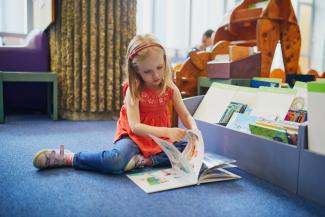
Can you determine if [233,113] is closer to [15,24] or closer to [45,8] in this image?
[45,8]

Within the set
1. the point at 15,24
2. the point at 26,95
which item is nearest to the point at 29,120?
the point at 26,95

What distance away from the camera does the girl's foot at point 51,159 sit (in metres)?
1.11

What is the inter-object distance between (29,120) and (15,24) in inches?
45.0

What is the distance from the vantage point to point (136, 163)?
3.76 ft

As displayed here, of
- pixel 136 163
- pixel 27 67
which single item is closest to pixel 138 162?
pixel 136 163

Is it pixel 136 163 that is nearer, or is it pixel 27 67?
pixel 136 163

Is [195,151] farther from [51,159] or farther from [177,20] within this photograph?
[177,20]

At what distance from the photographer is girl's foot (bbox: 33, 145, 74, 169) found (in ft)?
3.65

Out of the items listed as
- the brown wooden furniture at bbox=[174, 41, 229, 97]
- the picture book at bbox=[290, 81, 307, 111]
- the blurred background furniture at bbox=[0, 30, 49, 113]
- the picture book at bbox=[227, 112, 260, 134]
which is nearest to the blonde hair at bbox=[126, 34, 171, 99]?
the picture book at bbox=[227, 112, 260, 134]

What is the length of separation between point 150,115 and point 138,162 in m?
0.19

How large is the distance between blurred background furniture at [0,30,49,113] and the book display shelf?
5.72 feet

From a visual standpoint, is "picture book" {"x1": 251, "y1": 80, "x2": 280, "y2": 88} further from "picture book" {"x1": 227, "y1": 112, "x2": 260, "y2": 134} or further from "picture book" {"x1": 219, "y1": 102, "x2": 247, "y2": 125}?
"picture book" {"x1": 227, "y1": 112, "x2": 260, "y2": 134}

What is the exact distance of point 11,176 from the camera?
1.05m

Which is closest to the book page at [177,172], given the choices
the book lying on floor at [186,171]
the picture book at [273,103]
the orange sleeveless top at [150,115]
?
the book lying on floor at [186,171]
